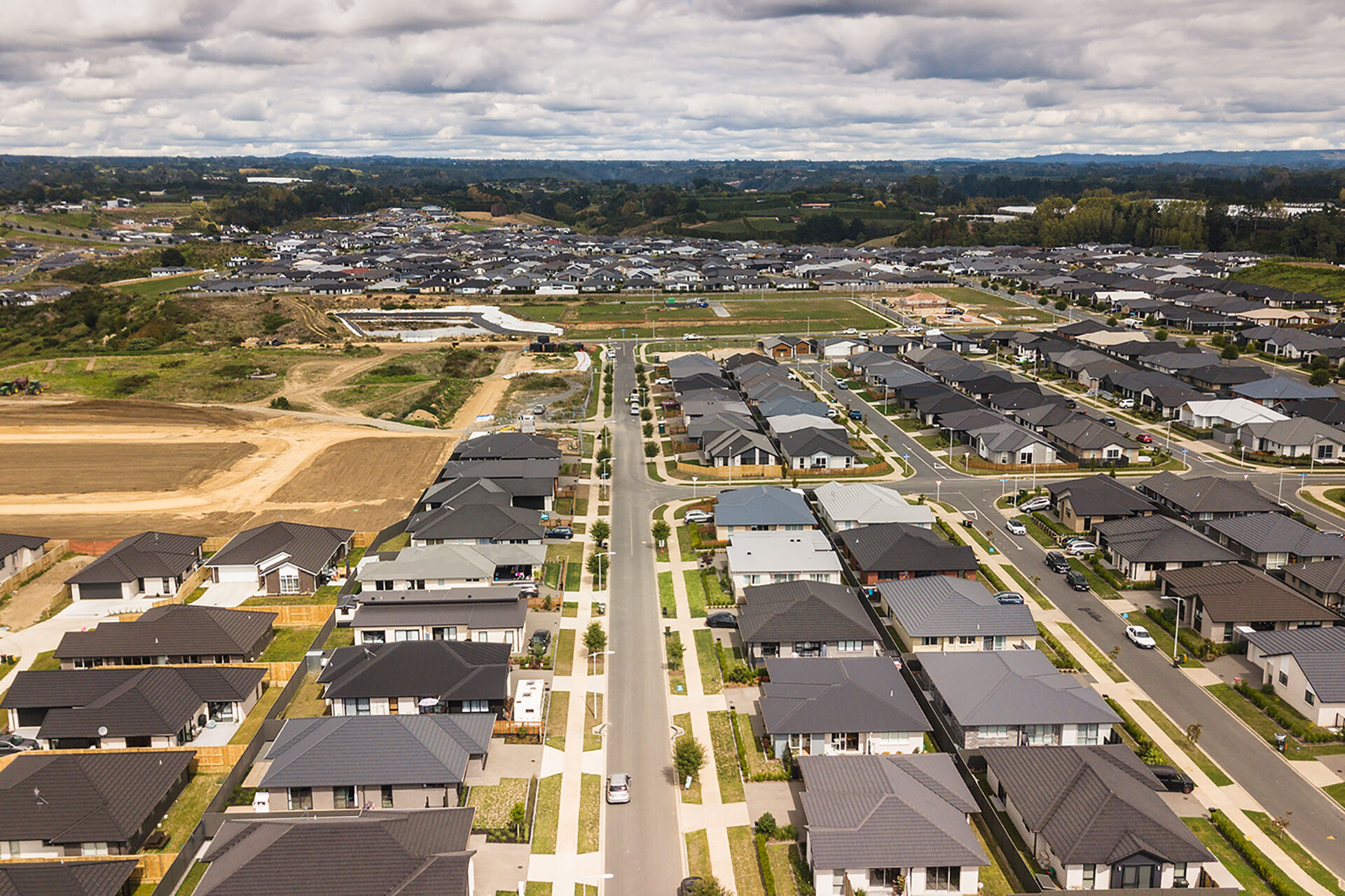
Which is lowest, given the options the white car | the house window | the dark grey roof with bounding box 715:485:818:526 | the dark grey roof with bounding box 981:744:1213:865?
the house window

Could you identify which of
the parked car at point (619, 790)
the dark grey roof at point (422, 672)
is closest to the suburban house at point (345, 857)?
the parked car at point (619, 790)

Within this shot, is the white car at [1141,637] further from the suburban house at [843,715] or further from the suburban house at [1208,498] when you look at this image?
the suburban house at [1208,498]

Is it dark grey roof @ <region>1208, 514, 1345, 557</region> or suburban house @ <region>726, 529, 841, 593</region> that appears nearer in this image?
suburban house @ <region>726, 529, 841, 593</region>

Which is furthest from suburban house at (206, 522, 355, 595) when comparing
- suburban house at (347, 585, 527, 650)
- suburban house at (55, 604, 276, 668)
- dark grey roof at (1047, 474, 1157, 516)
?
dark grey roof at (1047, 474, 1157, 516)

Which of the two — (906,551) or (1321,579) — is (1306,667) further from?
(906,551)

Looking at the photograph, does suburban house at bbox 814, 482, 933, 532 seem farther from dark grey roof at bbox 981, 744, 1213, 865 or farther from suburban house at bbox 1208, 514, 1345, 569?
dark grey roof at bbox 981, 744, 1213, 865
